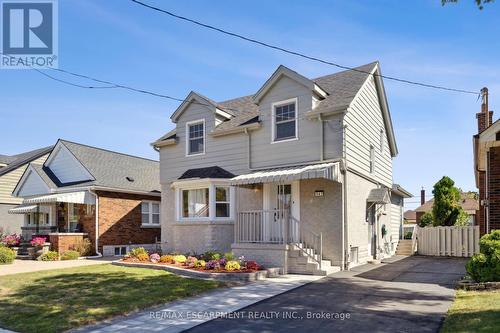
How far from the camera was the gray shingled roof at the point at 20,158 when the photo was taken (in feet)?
101

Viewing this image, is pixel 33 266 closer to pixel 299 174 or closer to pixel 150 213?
pixel 150 213

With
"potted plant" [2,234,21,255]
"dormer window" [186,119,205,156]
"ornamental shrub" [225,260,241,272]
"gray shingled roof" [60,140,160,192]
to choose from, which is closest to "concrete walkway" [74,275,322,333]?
"ornamental shrub" [225,260,241,272]

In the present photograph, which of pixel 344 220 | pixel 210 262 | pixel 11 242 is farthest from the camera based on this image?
pixel 11 242

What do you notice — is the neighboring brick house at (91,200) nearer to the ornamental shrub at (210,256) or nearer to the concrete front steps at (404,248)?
the ornamental shrub at (210,256)

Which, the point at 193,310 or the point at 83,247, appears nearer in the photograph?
the point at 193,310

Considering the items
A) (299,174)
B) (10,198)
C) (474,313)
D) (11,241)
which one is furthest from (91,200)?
(474,313)

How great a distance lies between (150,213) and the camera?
990 inches

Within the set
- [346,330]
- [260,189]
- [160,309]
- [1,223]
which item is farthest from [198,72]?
[1,223]

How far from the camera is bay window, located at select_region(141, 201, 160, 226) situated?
2466 cm

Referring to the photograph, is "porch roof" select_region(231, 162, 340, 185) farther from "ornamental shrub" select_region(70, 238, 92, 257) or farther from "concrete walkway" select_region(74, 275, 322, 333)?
"ornamental shrub" select_region(70, 238, 92, 257)

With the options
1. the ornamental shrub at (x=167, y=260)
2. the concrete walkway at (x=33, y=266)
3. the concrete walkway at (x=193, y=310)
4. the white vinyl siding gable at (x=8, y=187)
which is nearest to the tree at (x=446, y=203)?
the concrete walkway at (x=193, y=310)

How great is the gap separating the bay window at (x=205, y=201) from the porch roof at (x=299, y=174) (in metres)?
2.21

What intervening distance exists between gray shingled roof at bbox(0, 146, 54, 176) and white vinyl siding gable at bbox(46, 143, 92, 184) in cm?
676

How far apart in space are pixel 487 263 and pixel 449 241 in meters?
11.1
